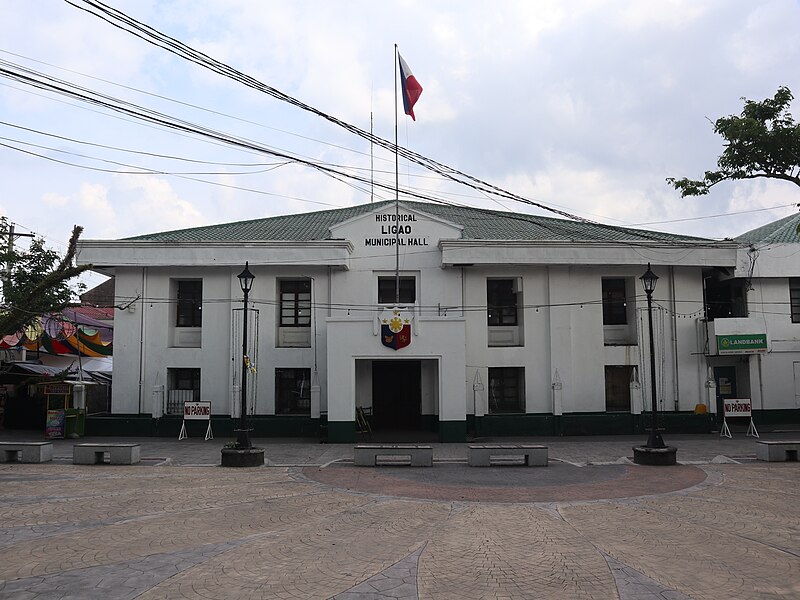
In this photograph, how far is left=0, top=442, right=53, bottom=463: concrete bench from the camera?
17.9 m

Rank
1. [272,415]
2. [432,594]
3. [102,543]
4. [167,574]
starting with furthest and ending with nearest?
1. [272,415]
2. [102,543]
3. [167,574]
4. [432,594]

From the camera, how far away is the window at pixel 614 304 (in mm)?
26594

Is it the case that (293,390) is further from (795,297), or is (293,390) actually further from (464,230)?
(795,297)

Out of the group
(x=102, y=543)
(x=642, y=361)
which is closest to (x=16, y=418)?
(x=102, y=543)

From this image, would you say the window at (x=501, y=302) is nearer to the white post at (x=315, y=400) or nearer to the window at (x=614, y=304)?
the window at (x=614, y=304)

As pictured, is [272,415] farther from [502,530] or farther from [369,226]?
[502,530]

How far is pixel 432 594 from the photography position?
739 centimetres

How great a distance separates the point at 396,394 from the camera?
1039 inches

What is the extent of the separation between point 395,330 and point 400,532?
12.4 m

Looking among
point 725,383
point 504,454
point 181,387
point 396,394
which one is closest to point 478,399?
point 396,394

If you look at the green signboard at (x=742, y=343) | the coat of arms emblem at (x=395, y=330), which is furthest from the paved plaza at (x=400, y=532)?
the green signboard at (x=742, y=343)

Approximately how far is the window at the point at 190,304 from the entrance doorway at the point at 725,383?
2181 centimetres

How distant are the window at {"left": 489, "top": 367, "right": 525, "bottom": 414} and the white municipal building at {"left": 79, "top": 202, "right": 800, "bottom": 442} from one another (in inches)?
2.2

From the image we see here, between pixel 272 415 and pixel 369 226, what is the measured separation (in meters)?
8.30
